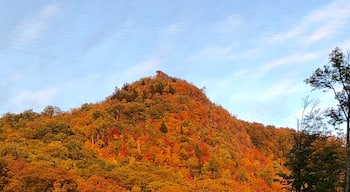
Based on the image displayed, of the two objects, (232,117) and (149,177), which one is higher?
(232,117)

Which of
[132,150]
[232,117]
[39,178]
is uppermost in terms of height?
[232,117]

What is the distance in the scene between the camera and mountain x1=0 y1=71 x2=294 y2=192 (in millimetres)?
57531

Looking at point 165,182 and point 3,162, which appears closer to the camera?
point 3,162

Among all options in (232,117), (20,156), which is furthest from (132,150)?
(232,117)

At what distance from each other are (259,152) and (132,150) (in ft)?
105

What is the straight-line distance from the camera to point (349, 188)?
17.9 m

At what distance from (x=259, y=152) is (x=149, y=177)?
35.4 m

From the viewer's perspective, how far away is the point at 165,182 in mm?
62125

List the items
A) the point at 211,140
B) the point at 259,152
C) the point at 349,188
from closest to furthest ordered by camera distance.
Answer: the point at 349,188
the point at 211,140
the point at 259,152

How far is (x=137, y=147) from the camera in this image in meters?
70.4

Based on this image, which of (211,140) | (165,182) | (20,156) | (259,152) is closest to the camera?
(20,156)

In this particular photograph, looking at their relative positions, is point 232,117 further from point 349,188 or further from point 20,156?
point 349,188

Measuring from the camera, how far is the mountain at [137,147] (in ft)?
189

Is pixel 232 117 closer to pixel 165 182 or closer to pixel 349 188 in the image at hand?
pixel 165 182
